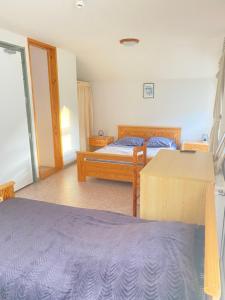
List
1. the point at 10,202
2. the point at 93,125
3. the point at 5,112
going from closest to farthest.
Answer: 1. the point at 10,202
2. the point at 5,112
3. the point at 93,125

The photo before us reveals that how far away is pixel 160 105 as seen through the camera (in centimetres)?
535

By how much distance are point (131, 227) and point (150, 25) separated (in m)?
2.62

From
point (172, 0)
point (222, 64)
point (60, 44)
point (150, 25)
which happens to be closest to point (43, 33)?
point (60, 44)

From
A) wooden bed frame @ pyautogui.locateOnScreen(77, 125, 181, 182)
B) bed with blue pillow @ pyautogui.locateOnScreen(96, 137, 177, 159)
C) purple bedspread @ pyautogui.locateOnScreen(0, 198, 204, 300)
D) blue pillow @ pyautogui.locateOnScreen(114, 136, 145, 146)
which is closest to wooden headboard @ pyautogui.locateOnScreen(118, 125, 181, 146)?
bed with blue pillow @ pyautogui.locateOnScreen(96, 137, 177, 159)

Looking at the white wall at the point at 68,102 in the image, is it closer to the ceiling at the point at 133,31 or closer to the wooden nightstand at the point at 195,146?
the ceiling at the point at 133,31

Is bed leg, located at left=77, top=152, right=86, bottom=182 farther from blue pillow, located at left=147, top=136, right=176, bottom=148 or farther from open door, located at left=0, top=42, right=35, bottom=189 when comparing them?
blue pillow, located at left=147, top=136, right=176, bottom=148

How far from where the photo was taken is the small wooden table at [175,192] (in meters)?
Answer: 1.61

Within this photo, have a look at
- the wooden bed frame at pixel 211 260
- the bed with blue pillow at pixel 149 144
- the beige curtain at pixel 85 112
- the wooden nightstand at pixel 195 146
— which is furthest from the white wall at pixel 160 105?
the wooden bed frame at pixel 211 260

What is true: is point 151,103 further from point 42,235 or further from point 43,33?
point 42,235

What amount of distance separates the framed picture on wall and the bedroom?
0.02 metres

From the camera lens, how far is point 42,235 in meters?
1.54

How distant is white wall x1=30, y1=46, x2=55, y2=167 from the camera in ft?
14.4

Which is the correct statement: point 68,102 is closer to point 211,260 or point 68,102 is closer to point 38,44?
point 38,44

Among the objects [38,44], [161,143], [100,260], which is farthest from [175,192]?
[38,44]
